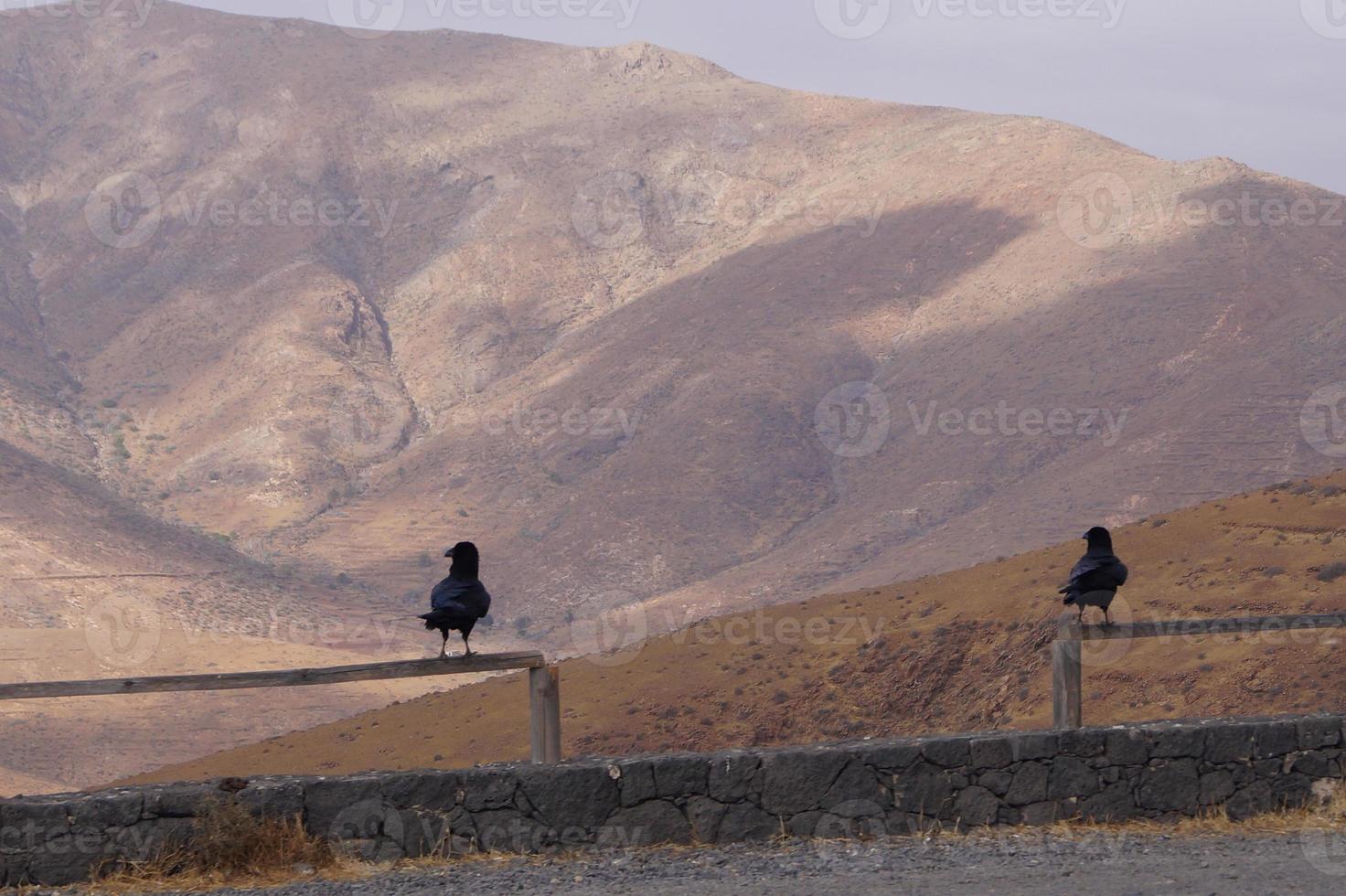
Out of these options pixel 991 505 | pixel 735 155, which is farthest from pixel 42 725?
pixel 735 155

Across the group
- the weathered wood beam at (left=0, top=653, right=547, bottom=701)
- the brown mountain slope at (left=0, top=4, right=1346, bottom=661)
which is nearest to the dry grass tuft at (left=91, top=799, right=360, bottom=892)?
the weathered wood beam at (left=0, top=653, right=547, bottom=701)

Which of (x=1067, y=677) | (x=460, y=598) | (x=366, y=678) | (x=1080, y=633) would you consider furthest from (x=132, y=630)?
(x=1080, y=633)

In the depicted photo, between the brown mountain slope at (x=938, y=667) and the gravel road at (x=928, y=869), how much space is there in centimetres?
1147

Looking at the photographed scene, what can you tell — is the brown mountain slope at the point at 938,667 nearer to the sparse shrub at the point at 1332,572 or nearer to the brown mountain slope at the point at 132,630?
the sparse shrub at the point at 1332,572

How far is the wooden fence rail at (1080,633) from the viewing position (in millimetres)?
9164

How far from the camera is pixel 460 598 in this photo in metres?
9.34

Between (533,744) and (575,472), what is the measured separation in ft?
215

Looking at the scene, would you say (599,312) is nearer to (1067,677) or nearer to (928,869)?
(1067,677)

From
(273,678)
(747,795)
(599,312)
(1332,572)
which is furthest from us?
(599,312)

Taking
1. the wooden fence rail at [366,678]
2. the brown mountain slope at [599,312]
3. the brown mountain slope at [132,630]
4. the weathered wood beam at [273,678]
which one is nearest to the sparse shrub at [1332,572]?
the wooden fence rail at [366,678]

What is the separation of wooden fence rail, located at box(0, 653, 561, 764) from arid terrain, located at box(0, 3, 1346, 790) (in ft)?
68.4

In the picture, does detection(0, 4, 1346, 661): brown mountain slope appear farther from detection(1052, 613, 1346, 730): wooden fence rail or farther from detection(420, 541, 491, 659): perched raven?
detection(420, 541, 491, 659): perched raven

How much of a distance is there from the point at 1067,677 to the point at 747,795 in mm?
2150

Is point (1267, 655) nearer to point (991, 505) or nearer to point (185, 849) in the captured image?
point (185, 849)
